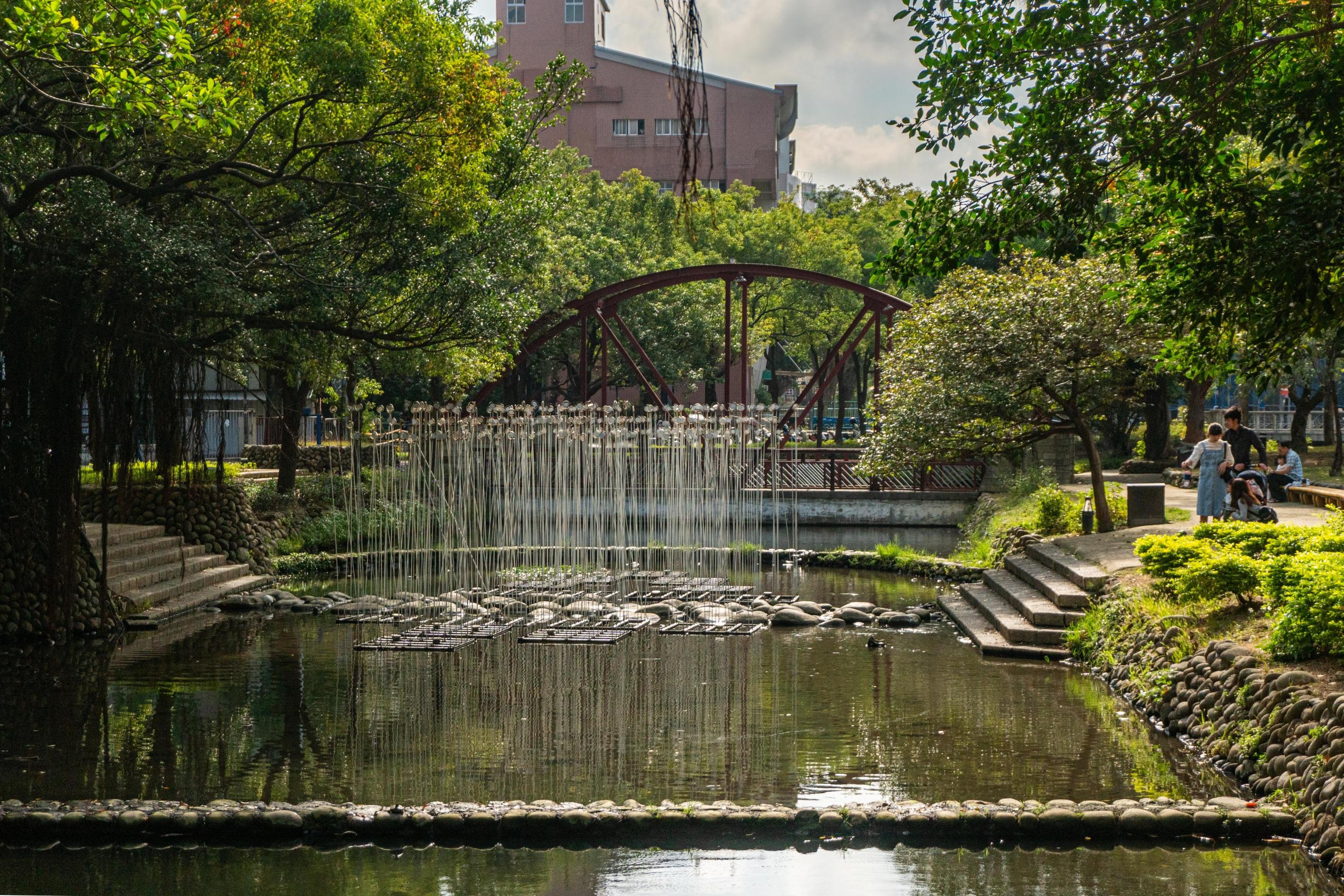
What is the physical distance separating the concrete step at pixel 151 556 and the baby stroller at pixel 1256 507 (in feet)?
38.9

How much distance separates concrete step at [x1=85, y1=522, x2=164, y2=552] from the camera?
14391 millimetres

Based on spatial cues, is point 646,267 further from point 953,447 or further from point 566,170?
point 953,447

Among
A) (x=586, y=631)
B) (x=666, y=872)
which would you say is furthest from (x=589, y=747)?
(x=586, y=631)

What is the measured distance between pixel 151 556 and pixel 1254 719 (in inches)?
477

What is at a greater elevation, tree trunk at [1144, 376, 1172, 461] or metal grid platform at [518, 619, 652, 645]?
tree trunk at [1144, 376, 1172, 461]

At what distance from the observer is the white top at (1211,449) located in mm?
13961

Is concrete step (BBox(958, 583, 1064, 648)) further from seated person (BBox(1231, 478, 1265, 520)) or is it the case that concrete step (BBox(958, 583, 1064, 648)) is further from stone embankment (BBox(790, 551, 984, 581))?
seated person (BBox(1231, 478, 1265, 520))

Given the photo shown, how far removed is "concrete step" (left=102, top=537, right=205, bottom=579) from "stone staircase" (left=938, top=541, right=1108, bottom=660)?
906 cm

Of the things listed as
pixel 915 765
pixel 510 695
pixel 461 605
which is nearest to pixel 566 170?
pixel 461 605

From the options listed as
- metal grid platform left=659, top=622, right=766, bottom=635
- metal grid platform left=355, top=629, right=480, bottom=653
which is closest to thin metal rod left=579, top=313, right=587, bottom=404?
metal grid platform left=659, top=622, right=766, bottom=635

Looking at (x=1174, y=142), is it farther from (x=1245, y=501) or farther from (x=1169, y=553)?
(x=1245, y=501)

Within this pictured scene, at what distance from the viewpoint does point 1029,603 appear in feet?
42.2

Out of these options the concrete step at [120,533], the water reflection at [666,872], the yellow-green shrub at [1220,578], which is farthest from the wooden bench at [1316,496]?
the concrete step at [120,533]

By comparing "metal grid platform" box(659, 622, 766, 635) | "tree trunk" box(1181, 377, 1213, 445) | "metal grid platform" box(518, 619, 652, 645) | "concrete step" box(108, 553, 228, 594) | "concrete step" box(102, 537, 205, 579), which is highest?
"tree trunk" box(1181, 377, 1213, 445)
